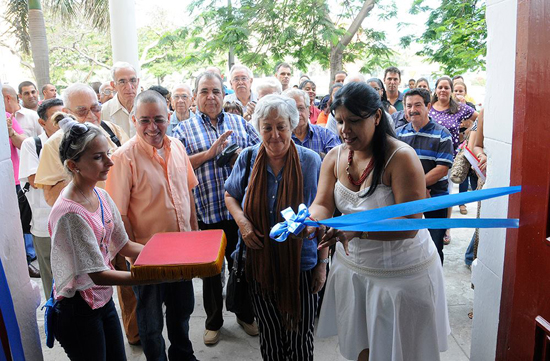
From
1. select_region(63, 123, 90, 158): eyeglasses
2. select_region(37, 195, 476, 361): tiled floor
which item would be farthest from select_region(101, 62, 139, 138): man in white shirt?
select_region(63, 123, 90, 158): eyeglasses

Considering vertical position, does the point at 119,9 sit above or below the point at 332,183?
above

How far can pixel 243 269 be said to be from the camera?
9.32ft

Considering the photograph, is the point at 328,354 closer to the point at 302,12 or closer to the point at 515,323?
the point at 515,323

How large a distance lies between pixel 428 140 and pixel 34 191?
3471mm

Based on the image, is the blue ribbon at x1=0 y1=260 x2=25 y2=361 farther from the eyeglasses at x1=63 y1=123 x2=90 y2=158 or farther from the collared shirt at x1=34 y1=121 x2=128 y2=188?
the collared shirt at x1=34 y1=121 x2=128 y2=188

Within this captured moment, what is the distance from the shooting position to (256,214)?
2.62 meters

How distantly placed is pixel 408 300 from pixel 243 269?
115cm

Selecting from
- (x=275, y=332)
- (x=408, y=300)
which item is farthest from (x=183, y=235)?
(x=408, y=300)

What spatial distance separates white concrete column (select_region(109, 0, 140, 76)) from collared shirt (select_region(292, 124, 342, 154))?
18.9 feet

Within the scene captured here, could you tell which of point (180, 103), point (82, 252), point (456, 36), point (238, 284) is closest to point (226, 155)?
point (238, 284)

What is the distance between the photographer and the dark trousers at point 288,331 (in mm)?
2670

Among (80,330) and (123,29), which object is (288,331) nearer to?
(80,330)

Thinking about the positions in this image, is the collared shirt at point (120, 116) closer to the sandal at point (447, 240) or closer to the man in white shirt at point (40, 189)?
the man in white shirt at point (40, 189)

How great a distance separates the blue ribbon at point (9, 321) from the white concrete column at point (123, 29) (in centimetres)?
718
